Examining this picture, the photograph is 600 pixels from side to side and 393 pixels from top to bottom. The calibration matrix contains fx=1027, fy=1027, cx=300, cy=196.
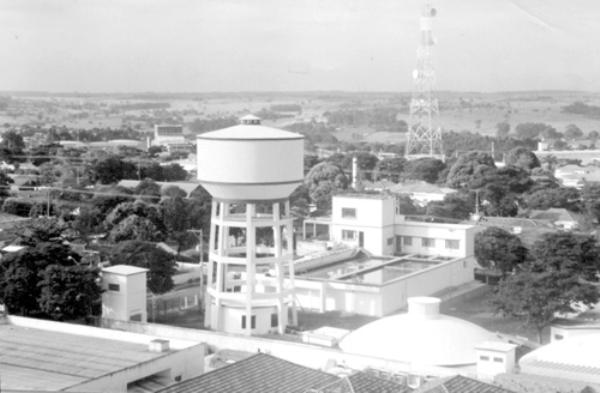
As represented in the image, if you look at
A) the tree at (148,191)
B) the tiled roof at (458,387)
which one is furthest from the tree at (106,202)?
the tiled roof at (458,387)

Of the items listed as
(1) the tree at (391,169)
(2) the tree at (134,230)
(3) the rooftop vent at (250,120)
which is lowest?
(1) the tree at (391,169)

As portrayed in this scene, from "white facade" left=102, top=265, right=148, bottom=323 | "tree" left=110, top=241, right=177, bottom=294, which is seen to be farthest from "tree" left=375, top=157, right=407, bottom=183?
"white facade" left=102, top=265, right=148, bottom=323

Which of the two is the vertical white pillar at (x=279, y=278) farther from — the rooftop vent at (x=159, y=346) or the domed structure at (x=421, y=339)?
the rooftop vent at (x=159, y=346)

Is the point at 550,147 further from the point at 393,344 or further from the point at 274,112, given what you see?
the point at 393,344

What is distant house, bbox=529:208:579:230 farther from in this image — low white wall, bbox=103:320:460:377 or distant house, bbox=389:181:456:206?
low white wall, bbox=103:320:460:377

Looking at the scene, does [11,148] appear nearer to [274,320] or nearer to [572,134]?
[274,320]

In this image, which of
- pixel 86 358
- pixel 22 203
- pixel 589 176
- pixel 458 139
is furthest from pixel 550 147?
pixel 86 358
